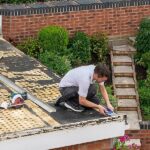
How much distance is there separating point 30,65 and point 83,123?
3144 millimetres

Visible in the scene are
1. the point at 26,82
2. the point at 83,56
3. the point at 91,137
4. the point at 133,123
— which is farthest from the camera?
the point at 83,56

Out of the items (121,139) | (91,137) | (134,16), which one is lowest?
(121,139)

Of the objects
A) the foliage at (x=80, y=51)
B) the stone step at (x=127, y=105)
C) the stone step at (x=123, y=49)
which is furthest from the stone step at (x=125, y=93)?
the stone step at (x=123, y=49)

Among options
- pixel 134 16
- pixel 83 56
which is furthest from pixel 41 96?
A: pixel 134 16

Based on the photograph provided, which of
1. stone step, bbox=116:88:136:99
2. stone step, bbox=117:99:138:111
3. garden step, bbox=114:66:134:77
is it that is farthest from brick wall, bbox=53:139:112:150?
garden step, bbox=114:66:134:77

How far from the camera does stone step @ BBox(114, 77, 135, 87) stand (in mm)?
13844

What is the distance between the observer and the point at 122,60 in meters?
14.6

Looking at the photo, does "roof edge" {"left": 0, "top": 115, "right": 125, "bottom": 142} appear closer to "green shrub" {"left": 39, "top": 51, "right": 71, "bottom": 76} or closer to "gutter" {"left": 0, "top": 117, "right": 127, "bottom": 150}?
"gutter" {"left": 0, "top": 117, "right": 127, "bottom": 150}

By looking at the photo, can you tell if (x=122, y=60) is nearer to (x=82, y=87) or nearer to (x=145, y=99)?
(x=145, y=99)

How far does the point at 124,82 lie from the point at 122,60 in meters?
0.78

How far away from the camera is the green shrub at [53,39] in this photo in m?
13.9

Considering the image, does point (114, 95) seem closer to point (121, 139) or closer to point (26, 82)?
point (121, 139)

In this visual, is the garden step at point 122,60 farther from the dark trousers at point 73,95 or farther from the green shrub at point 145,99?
the dark trousers at point 73,95

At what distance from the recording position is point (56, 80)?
1105cm
